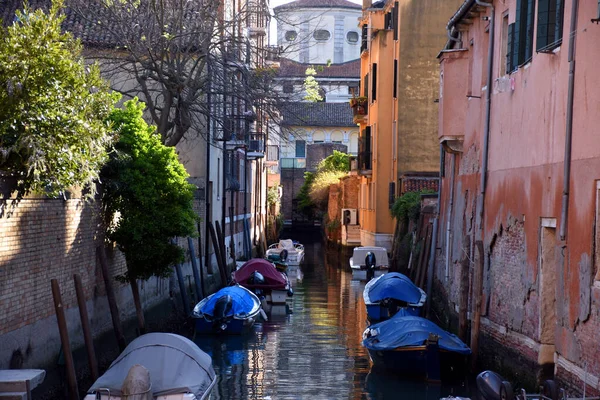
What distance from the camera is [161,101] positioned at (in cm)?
2422

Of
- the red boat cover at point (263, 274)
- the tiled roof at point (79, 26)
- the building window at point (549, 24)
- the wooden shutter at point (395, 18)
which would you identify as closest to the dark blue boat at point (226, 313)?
the red boat cover at point (263, 274)

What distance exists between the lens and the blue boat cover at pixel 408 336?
14.8m

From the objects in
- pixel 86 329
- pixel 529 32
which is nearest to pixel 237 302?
pixel 86 329

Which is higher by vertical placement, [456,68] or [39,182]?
[456,68]

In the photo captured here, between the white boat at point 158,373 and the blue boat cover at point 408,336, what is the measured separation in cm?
409

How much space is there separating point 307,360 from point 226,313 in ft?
9.07

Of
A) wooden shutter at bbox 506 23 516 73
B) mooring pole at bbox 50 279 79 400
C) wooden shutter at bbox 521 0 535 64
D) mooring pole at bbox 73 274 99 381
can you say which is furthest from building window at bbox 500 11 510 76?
mooring pole at bbox 50 279 79 400

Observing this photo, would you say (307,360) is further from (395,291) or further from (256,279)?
(256,279)

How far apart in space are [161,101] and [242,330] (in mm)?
7073

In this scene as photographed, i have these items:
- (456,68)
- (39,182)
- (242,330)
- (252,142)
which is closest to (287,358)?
(242,330)

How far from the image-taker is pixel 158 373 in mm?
11109

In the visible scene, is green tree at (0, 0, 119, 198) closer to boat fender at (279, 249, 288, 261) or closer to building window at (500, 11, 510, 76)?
building window at (500, 11, 510, 76)

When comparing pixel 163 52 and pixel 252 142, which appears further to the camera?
pixel 252 142

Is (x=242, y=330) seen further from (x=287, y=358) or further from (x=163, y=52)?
(x=163, y=52)
